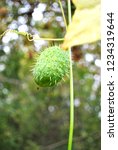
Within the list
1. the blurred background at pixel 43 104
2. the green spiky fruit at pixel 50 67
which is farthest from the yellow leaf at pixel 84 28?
the blurred background at pixel 43 104

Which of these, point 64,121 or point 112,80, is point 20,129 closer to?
point 64,121

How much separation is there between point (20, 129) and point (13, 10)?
3.79 metres

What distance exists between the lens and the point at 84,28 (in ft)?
2.08

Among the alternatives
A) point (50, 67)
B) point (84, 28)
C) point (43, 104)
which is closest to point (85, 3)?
point (84, 28)

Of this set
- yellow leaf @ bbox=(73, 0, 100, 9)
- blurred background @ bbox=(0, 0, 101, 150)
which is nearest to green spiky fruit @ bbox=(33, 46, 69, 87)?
yellow leaf @ bbox=(73, 0, 100, 9)

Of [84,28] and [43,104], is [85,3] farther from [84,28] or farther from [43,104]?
[43,104]

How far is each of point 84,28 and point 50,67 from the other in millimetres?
236

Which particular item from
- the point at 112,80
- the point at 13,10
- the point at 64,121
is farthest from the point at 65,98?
the point at 112,80

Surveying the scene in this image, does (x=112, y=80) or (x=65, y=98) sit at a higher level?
(x=65, y=98)

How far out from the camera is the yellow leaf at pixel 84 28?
24.5 inches

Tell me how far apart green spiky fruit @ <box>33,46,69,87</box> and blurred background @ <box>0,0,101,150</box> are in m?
1.94

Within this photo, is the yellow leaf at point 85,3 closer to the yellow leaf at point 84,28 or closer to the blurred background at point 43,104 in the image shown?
the yellow leaf at point 84,28

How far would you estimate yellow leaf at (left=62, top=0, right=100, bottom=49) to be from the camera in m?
0.62

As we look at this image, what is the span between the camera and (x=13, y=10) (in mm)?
2119
